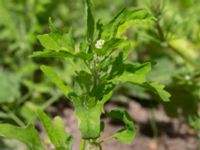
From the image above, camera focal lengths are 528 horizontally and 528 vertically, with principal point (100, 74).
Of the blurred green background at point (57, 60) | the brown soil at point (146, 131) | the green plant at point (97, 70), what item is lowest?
the brown soil at point (146, 131)

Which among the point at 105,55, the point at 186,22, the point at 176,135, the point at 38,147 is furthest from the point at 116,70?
the point at 176,135

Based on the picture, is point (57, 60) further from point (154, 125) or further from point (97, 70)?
point (97, 70)

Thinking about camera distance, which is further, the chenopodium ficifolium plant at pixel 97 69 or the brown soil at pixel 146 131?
the brown soil at pixel 146 131

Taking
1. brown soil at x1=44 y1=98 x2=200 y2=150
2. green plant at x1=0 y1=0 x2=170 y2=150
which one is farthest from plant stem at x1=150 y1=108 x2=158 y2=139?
green plant at x1=0 y1=0 x2=170 y2=150

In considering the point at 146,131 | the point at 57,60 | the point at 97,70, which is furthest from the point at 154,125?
the point at 97,70

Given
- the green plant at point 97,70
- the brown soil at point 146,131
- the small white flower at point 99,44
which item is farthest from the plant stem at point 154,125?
the small white flower at point 99,44

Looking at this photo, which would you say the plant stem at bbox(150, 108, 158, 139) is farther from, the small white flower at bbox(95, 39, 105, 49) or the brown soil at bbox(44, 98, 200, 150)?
the small white flower at bbox(95, 39, 105, 49)

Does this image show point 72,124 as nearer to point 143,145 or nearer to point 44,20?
point 143,145

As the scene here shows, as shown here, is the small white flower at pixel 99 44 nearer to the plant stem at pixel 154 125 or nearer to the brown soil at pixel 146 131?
the brown soil at pixel 146 131
